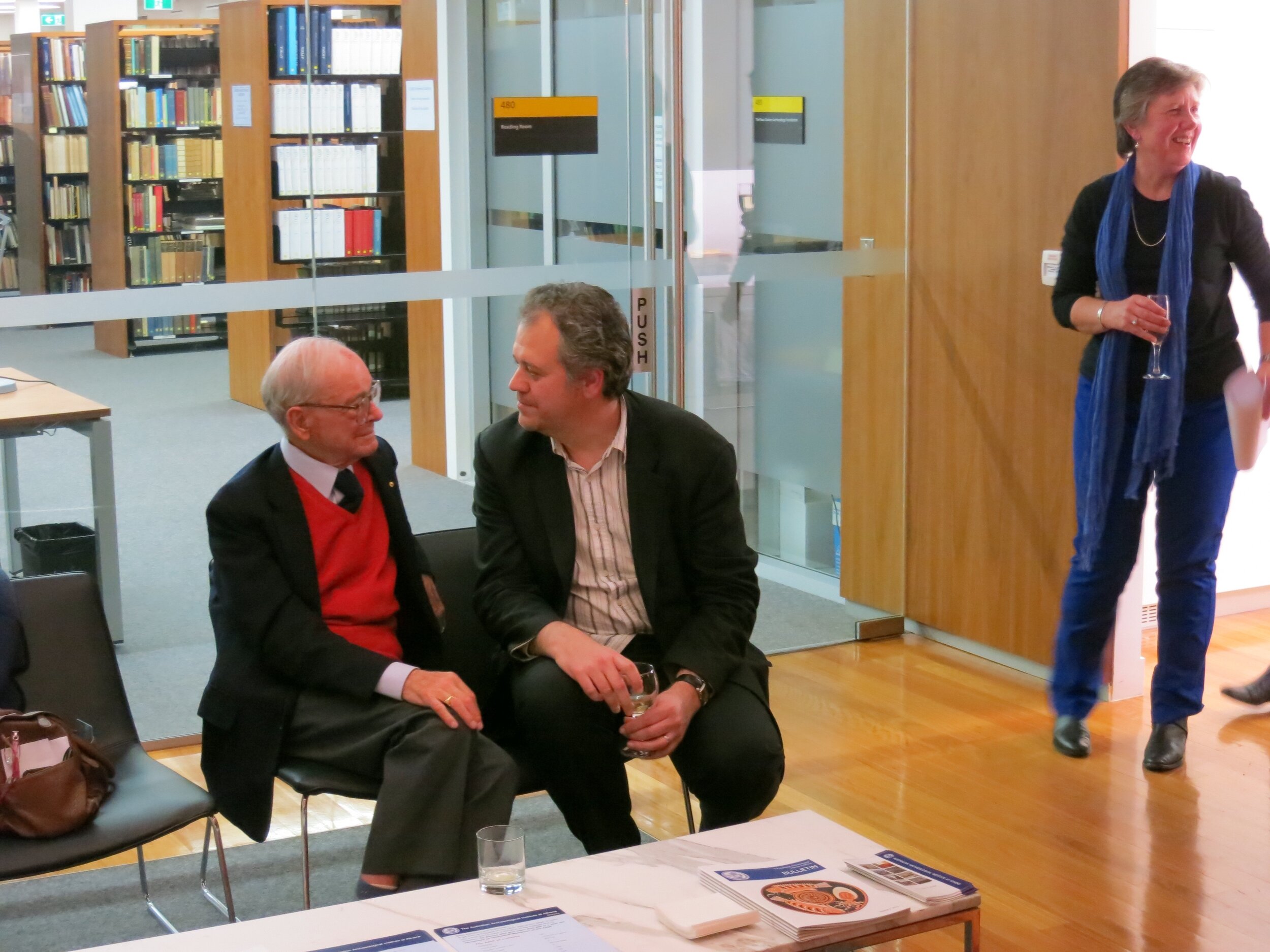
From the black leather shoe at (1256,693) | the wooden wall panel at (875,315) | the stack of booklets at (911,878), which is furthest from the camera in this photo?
the wooden wall panel at (875,315)

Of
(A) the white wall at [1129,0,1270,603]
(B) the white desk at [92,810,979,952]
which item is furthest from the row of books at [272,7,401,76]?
(B) the white desk at [92,810,979,952]

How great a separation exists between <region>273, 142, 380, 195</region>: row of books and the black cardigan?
189 centimetres

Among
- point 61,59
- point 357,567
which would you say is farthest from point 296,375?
point 61,59

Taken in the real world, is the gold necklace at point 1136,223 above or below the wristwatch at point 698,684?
above

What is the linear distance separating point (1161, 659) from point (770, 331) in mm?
1627

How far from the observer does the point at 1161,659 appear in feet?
12.8

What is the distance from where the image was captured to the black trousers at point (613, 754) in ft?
8.98

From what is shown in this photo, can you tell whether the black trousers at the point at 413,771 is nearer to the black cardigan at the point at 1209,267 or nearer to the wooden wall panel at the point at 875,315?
the black cardigan at the point at 1209,267

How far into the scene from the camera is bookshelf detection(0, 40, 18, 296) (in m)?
3.60

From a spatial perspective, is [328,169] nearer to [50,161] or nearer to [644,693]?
[50,161]

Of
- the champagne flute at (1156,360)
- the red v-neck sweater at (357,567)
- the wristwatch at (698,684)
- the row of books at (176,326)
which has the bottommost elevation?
the wristwatch at (698,684)

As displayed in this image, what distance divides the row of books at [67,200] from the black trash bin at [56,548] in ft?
2.60

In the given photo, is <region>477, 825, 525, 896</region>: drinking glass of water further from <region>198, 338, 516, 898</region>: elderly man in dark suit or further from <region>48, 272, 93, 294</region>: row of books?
<region>48, 272, 93, 294</region>: row of books

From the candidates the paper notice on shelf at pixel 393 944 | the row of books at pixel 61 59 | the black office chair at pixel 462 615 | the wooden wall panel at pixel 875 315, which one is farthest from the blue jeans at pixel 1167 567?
the row of books at pixel 61 59
